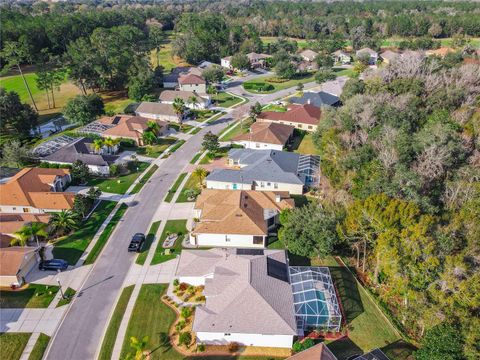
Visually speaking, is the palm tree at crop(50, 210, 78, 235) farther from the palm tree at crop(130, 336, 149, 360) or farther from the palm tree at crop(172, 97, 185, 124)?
the palm tree at crop(172, 97, 185, 124)

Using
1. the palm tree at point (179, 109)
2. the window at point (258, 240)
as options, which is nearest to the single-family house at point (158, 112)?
the palm tree at point (179, 109)

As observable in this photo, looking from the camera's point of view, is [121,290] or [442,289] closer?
[442,289]

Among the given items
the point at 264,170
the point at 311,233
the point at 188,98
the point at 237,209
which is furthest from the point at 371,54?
the point at 311,233

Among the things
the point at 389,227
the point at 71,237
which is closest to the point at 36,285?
the point at 71,237

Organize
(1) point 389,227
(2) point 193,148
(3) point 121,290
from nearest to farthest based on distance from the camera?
(1) point 389,227 → (3) point 121,290 → (2) point 193,148

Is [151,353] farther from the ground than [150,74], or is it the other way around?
[150,74]

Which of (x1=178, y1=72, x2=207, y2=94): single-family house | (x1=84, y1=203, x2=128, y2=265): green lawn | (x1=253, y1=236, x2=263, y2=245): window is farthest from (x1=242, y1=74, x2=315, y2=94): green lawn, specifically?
(x1=253, y1=236, x2=263, y2=245): window

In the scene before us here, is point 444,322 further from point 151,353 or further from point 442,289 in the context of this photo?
point 151,353

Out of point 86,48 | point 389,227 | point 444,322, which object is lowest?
point 444,322

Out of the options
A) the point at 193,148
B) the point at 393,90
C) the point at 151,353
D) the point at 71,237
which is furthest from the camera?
the point at 193,148
